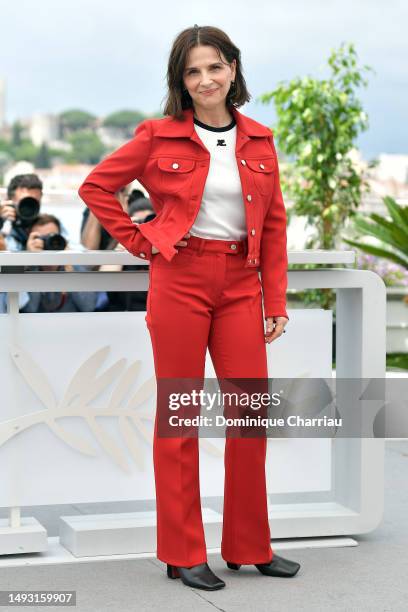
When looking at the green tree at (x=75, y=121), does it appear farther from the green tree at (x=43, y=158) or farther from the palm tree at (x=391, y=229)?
the palm tree at (x=391, y=229)

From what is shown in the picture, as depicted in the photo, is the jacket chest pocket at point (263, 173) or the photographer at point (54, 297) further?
the photographer at point (54, 297)

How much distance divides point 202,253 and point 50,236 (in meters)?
2.09

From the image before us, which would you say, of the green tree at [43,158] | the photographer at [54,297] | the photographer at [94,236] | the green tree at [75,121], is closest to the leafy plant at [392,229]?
the photographer at [94,236]

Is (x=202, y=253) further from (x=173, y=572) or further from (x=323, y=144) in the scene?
(x=323, y=144)

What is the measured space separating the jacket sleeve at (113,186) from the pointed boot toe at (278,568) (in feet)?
3.80

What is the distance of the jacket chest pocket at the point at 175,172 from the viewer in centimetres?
420

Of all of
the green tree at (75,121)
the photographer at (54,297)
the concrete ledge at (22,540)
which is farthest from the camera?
the green tree at (75,121)

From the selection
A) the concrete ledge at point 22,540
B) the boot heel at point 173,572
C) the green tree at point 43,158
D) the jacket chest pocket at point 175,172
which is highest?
the green tree at point 43,158

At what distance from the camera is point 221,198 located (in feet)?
13.9

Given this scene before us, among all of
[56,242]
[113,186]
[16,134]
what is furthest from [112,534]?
[16,134]

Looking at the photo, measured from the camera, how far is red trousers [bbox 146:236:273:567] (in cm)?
421

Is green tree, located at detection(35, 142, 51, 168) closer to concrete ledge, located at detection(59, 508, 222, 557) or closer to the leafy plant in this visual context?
the leafy plant

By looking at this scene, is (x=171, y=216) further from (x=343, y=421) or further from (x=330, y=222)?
(x=330, y=222)

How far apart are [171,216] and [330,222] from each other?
832 cm
